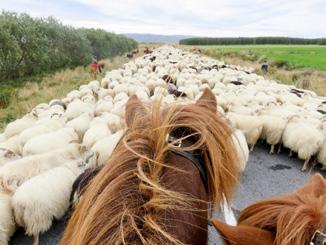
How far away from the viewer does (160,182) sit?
3.35 feet

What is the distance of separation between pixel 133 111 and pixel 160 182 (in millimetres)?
560

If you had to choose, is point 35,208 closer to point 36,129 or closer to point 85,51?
point 36,129

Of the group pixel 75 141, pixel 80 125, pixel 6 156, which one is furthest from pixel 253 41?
pixel 6 156

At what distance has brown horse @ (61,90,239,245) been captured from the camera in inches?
34.4

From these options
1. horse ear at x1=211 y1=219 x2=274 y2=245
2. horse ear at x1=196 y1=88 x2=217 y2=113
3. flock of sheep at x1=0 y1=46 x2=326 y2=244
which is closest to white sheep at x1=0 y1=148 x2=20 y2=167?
flock of sheep at x1=0 y1=46 x2=326 y2=244

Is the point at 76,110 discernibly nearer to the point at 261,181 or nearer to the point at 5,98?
the point at 261,181

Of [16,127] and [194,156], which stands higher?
[194,156]

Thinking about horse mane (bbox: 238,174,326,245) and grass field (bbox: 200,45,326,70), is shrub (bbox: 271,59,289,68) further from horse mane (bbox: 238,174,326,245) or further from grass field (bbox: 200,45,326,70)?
horse mane (bbox: 238,174,326,245)

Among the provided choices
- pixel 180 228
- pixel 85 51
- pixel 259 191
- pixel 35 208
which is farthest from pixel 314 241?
pixel 85 51

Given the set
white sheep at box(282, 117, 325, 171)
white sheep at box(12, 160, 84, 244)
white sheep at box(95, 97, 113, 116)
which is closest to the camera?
white sheep at box(12, 160, 84, 244)

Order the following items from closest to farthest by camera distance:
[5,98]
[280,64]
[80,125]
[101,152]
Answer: [101,152] → [80,125] → [5,98] → [280,64]

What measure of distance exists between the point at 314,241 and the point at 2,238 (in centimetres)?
331

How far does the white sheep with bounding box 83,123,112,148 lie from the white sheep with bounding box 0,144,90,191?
1.75 feet

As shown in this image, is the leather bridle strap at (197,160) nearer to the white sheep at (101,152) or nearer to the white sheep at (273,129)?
the white sheep at (101,152)
